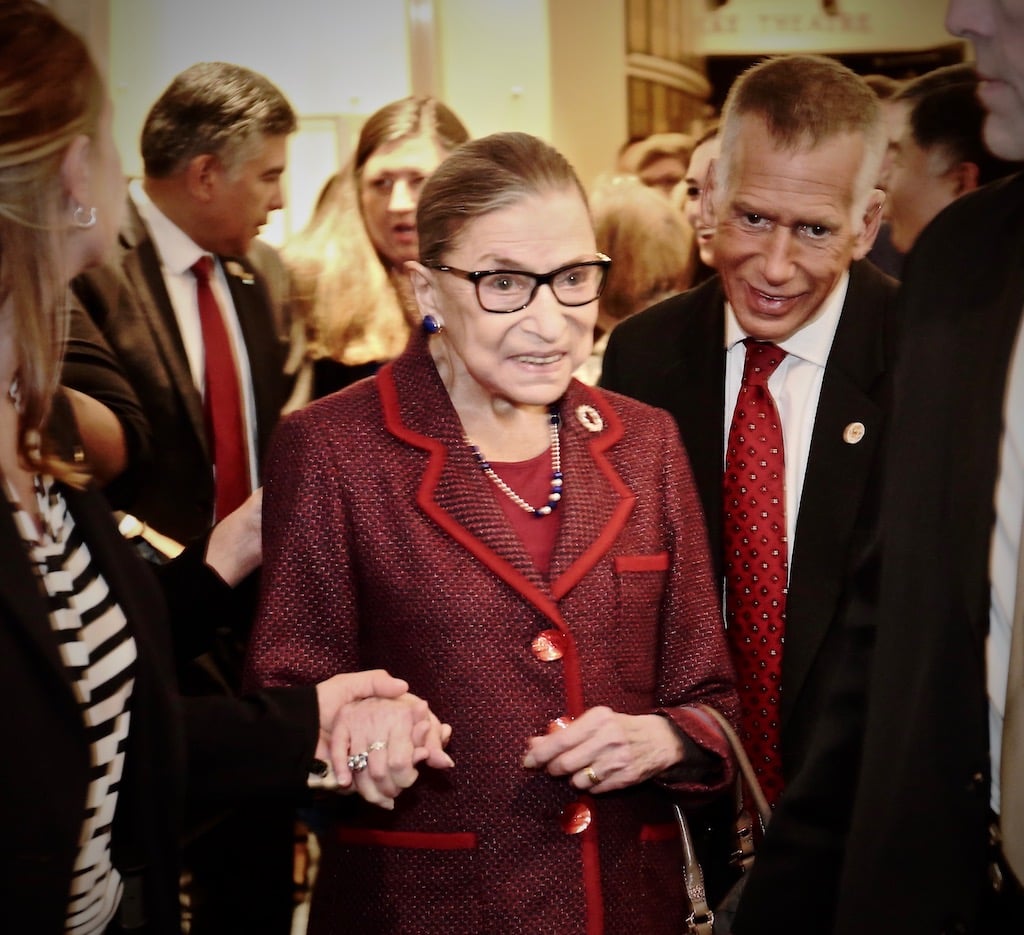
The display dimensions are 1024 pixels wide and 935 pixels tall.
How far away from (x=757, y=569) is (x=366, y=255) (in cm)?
153

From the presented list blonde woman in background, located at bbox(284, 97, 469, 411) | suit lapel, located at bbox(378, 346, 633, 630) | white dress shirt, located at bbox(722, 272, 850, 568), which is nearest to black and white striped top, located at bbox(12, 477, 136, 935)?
suit lapel, located at bbox(378, 346, 633, 630)

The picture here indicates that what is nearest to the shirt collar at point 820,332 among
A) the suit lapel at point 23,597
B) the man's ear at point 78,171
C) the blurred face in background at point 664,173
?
the man's ear at point 78,171

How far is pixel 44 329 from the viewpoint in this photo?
152 cm

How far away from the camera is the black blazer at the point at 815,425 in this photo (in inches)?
89.0

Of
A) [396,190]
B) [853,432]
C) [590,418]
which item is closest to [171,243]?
[396,190]

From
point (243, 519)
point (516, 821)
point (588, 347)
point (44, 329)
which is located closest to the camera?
point (44, 329)

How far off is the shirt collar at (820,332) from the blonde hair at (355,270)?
3.78ft

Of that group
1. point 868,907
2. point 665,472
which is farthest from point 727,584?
point 868,907

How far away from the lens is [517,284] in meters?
1.91

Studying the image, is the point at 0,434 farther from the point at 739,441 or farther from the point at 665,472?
the point at 739,441

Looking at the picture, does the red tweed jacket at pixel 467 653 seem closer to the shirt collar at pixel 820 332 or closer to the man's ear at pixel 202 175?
the shirt collar at pixel 820 332

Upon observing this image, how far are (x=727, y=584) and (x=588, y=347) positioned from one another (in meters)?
0.62

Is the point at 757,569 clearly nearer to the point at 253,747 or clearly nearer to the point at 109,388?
the point at 253,747

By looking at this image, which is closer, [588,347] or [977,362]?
[977,362]
